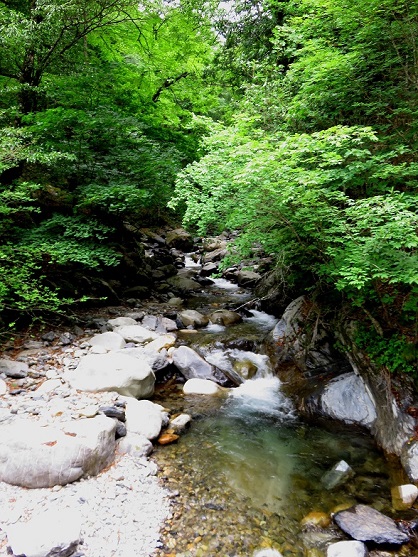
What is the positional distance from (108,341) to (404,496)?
5.60 m

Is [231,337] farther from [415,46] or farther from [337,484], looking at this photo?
[415,46]

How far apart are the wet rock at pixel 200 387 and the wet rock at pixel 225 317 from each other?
10.2 ft

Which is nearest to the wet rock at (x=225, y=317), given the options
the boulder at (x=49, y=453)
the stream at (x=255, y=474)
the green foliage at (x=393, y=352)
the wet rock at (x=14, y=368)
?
the stream at (x=255, y=474)

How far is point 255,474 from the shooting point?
435cm

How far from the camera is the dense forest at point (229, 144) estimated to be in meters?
4.40

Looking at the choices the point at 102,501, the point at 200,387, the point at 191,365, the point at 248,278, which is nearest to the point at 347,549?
the point at 102,501

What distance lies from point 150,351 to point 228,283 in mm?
8175

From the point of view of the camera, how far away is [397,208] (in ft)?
12.0

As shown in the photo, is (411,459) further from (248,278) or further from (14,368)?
(248,278)

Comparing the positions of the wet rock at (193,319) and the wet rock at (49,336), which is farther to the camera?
the wet rock at (193,319)

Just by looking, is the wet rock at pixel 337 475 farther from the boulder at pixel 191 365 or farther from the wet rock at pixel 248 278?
the wet rock at pixel 248 278

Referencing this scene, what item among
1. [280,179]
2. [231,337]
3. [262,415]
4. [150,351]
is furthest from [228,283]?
[280,179]

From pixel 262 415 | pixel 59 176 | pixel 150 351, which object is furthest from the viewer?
pixel 59 176

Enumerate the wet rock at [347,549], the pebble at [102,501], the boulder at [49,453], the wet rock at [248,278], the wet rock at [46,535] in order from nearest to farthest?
the wet rock at [46,535]
the pebble at [102,501]
the wet rock at [347,549]
the boulder at [49,453]
the wet rock at [248,278]
